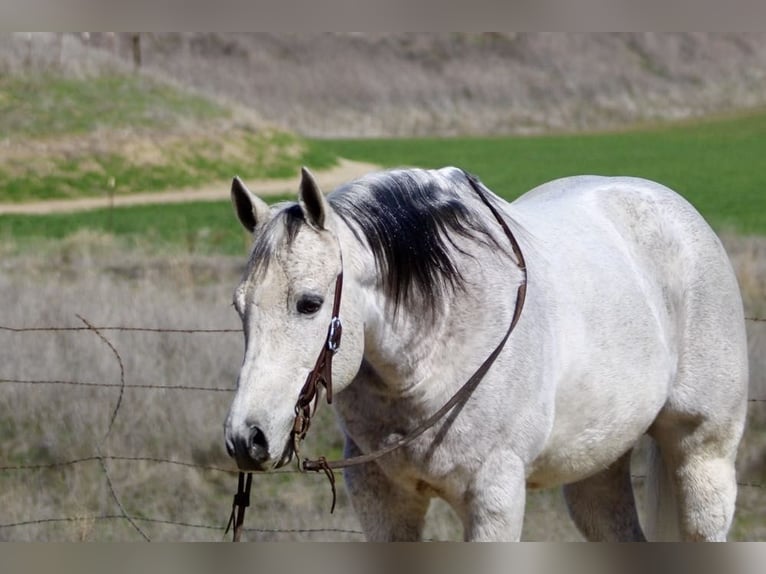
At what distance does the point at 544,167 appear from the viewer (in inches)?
1404

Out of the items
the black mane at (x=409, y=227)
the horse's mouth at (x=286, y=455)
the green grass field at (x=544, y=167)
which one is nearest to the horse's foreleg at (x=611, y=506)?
the black mane at (x=409, y=227)

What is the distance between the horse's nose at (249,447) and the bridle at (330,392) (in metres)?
0.11

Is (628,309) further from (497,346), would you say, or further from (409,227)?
(409,227)

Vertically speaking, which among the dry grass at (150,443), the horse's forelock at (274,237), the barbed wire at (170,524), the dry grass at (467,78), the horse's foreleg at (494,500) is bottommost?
the barbed wire at (170,524)

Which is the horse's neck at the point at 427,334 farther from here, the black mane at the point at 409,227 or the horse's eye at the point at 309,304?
the horse's eye at the point at 309,304

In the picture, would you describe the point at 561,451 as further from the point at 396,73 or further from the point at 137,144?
the point at 396,73

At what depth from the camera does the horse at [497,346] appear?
3.13m

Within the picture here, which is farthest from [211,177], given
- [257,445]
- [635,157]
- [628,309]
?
[257,445]

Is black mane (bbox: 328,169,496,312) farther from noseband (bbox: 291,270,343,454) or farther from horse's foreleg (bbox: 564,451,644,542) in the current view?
horse's foreleg (bbox: 564,451,644,542)

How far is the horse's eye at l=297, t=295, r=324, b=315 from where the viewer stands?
309 cm

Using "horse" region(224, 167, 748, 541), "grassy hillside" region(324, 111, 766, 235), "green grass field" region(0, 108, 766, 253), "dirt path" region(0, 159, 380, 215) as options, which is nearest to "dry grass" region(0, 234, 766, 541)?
"horse" region(224, 167, 748, 541)

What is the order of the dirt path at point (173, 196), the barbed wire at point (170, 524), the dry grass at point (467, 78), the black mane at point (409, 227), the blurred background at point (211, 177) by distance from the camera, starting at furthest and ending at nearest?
the dry grass at point (467, 78) → the dirt path at point (173, 196) → the blurred background at point (211, 177) → the barbed wire at point (170, 524) → the black mane at point (409, 227)

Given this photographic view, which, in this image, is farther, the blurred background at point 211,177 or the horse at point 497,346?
the blurred background at point 211,177

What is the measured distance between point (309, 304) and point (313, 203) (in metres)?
0.26
